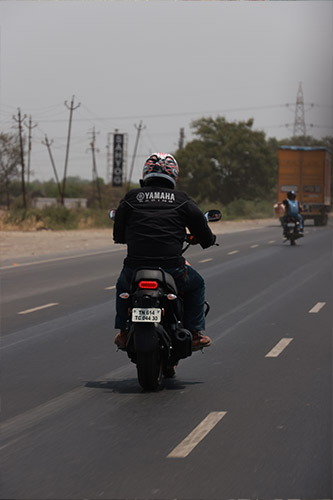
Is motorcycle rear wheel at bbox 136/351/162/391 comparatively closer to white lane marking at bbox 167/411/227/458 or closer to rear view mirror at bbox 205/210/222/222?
white lane marking at bbox 167/411/227/458

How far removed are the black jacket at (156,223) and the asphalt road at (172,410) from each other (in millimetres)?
1148

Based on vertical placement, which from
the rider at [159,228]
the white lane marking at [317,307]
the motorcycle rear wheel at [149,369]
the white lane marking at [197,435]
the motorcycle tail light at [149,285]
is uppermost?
the rider at [159,228]

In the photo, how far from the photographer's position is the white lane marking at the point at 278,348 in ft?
31.8

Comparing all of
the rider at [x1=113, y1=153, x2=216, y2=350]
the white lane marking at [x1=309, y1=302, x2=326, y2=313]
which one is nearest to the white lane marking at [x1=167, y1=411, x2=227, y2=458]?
the rider at [x1=113, y1=153, x2=216, y2=350]

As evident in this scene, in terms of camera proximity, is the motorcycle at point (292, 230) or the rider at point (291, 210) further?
the motorcycle at point (292, 230)

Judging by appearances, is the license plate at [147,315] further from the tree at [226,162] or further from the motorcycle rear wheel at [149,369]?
the tree at [226,162]

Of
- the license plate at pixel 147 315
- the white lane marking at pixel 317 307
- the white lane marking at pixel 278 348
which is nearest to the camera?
the license plate at pixel 147 315

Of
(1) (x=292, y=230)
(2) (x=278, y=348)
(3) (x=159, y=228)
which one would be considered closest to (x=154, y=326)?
(3) (x=159, y=228)

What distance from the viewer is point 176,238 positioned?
7.73 metres

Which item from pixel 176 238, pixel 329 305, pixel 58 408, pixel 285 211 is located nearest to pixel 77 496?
pixel 58 408

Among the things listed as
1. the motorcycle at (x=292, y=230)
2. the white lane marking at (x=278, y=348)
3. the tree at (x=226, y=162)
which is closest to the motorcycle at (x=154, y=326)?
the white lane marking at (x=278, y=348)

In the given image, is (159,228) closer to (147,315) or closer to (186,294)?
(186,294)

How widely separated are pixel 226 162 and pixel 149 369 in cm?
6972

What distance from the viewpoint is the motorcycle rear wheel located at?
24.4ft
